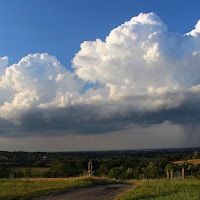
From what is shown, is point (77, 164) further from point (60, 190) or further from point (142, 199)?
point (142, 199)

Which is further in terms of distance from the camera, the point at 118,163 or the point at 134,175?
the point at 118,163

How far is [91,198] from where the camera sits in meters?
14.1

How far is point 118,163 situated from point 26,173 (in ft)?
157

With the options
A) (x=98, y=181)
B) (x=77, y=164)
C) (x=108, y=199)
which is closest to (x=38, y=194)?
(x=108, y=199)

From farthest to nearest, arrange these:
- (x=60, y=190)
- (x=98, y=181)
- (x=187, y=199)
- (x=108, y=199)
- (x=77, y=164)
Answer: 1. (x=77, y=164)
2. (x=98, y=181)
3. (x=60, y=190)
4. (x=108, y=199)
5. (x=187, y=199)

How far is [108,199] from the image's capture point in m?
13.9

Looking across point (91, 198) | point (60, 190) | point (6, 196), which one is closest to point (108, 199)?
point (91, 198)

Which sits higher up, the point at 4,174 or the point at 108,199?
the point at 108,199

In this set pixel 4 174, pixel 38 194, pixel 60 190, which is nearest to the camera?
pixel 38 194

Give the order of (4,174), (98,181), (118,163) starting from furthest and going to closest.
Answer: (118,163)
(4,174)
(98,181)

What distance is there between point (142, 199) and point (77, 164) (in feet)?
217

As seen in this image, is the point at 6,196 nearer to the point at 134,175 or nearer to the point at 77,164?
the point at 134,175

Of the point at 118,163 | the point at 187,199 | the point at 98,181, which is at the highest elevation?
the point at 187,199

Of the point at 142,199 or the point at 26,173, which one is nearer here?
the point at 142,199
